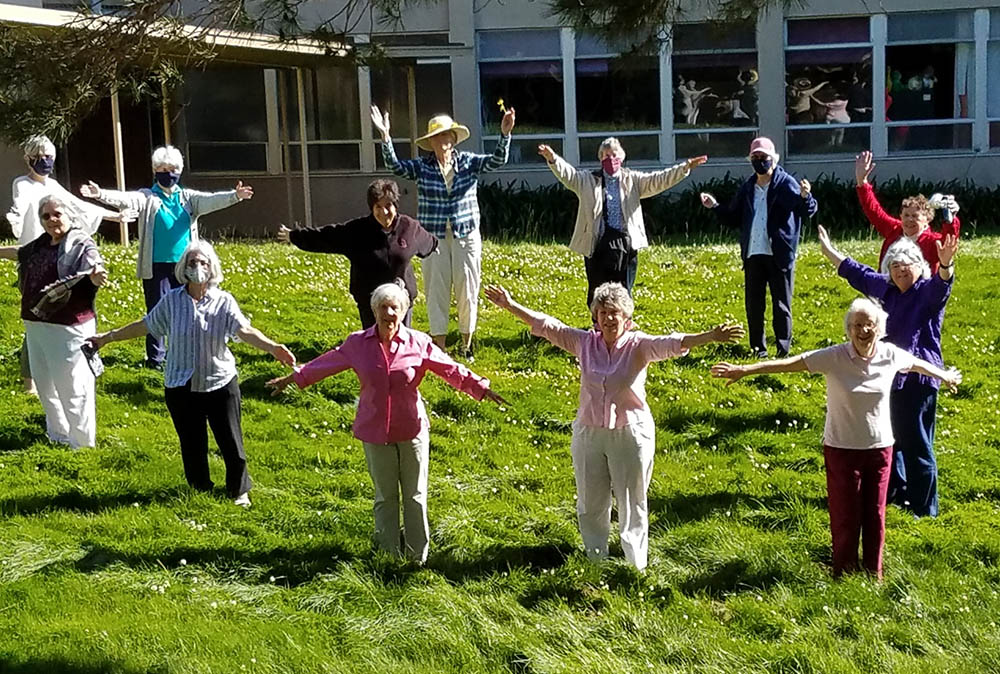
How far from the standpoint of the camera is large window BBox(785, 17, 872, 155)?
76.7 ft

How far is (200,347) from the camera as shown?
314 inches

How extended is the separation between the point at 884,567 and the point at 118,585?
431cm

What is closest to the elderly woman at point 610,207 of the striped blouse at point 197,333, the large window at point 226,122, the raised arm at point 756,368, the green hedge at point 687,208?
the striped blouse at point 197,333

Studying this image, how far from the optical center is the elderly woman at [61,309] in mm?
8734

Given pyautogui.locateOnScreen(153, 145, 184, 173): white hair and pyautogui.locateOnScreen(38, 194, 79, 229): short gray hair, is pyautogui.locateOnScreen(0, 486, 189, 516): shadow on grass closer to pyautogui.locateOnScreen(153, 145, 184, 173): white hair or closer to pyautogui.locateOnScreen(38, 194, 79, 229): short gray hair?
pyautogui.locateOnScreen(38, 194, 79, 229): short gray hair

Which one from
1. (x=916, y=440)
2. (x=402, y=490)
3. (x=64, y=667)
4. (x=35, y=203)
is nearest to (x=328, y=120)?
(x=35, y=203)

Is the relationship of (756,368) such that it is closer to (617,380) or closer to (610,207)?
(617,380)

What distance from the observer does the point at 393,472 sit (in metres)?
7.12

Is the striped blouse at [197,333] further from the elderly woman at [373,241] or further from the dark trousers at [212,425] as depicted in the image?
the elderly woman at [373,241]

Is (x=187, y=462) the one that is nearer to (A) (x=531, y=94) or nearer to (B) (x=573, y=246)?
(B) (x=573, y=246)

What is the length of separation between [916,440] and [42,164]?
22.2 ft

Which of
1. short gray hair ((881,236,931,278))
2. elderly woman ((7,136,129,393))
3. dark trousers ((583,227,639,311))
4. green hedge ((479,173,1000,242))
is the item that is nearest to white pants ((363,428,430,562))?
short gray hair ((881,236,931,278))

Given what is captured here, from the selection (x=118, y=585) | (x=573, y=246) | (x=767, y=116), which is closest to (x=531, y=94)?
(x=767, y=116)

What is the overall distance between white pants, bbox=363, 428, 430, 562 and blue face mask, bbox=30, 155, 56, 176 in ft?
14.0
